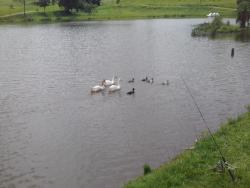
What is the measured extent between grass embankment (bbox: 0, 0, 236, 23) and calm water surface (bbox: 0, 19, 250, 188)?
7830 cm

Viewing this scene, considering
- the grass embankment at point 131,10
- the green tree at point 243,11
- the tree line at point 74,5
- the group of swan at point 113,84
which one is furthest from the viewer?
the tree line at point 74,5

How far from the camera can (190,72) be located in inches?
2343

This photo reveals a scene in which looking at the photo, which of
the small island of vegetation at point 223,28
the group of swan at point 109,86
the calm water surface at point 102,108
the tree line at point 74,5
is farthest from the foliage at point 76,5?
the group of swan at point 109,86

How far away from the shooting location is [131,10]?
578 feet

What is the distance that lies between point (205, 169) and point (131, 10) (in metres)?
157

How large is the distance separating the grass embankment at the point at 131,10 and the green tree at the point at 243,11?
46.7m

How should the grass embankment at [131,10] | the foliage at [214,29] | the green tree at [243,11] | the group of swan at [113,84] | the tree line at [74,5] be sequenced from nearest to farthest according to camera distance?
the group of swan at [113,84]
the foliage at [214,29]
the green tree at [243,11]
the grass embankment at [131,10]
the tree line at [74,5]

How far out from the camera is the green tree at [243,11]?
109m

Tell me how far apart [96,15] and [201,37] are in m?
72.6

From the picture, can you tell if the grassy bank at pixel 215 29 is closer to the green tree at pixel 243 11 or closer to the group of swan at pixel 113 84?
the green tree at pixel 243 11

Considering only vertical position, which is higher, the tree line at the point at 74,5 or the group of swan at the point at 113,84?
the tree line at the point at 74,5

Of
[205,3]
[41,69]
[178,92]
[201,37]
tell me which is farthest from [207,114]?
[205,3]

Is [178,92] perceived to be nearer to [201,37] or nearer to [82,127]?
[82,127]

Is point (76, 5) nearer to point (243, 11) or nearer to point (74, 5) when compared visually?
point (74, 5)
